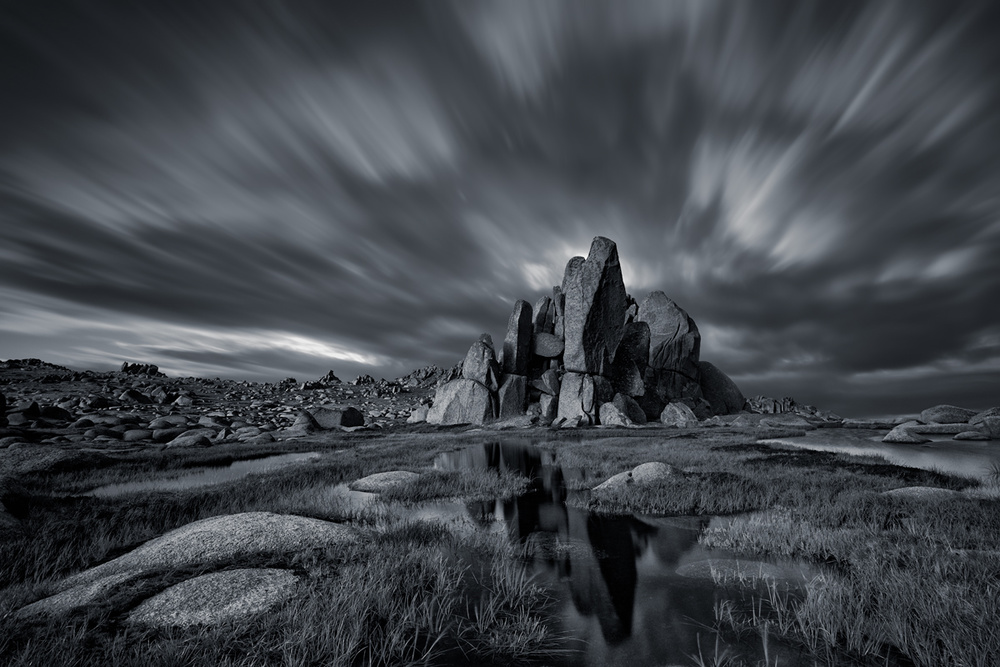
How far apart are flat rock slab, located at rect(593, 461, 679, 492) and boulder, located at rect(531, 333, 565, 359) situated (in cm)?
4598

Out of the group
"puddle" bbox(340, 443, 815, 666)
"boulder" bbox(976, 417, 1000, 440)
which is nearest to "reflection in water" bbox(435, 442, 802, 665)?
"puddle" bbox(340, 443, 815, 666)

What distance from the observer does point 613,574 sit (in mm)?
7031

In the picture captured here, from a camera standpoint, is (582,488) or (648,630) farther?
(582,488)

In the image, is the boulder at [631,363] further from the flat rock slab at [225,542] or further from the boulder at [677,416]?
the flat rock slab at [225,542]

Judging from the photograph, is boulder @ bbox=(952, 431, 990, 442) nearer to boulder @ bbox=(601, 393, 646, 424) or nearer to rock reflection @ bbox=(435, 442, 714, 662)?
boulder @ bbox=(601, 393, 646, 424)

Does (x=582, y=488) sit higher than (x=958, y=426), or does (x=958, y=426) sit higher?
(x=958, y=426)

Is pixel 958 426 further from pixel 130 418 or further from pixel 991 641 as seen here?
pixel 130 418

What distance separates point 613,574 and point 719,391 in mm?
78879

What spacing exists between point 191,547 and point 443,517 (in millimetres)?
5472

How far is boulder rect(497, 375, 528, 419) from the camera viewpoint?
185ft

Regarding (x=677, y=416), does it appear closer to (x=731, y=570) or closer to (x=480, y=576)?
(x=731, y=570)

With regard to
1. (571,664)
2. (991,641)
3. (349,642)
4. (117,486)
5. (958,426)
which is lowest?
(117,486)

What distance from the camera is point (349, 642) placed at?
13.1 feet

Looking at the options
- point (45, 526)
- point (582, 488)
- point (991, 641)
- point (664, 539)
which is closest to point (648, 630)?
point (991, 641)
